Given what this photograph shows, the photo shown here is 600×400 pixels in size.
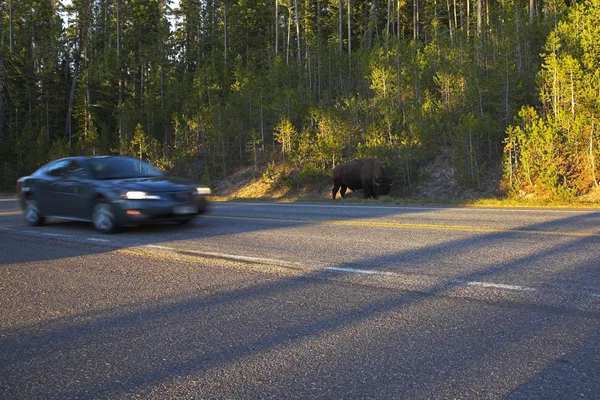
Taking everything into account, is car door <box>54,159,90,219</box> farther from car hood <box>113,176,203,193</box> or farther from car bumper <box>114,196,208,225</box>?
car bumper <box>114,196,208,225</box>

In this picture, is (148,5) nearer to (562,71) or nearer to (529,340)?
(562,71)

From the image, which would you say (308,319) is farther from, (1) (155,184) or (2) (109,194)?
(2) (109,194)

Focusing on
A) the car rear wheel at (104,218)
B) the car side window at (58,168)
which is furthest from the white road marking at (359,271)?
the car side window at (58,168)

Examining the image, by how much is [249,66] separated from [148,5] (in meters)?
26.5

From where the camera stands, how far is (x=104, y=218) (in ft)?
33.4

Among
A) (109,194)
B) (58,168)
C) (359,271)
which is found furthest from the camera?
(58,168)

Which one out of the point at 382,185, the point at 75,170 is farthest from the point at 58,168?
the point at 382,185

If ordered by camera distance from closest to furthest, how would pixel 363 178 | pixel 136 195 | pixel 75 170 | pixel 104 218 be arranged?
1. pixel 136 195
2. pixel 104 218
3. pixel 75 170
4. pixel 363 178

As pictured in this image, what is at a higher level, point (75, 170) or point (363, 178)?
point (75, 170)

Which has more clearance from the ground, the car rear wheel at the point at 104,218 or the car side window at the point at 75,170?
the car side window at the point at 75,170

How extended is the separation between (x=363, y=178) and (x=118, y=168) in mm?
14518

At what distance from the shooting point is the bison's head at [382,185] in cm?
2300

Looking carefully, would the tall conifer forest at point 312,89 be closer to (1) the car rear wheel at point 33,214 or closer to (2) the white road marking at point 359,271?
(2) the white road marking at point 359,271

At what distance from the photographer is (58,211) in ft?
37.2
